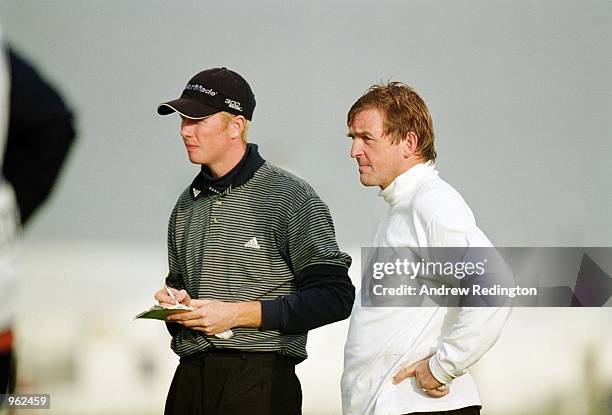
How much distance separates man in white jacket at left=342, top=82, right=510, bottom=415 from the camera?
180 cm

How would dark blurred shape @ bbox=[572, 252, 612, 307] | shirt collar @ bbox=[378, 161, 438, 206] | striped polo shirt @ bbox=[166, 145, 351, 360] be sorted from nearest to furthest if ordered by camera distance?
Result: shirt collar @ bbox=[378, 161, 438, 206], striped polo shirt @ bbox=[166, 145, 351, 360], dark blurred shape @ bbox=[572, 252, 612, 307]

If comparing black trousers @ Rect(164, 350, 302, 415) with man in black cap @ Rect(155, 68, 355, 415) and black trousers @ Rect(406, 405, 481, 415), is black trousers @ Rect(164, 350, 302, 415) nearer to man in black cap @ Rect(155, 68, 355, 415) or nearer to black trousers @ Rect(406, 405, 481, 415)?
man in black cap @ Rect(155, 68, 355, 415)

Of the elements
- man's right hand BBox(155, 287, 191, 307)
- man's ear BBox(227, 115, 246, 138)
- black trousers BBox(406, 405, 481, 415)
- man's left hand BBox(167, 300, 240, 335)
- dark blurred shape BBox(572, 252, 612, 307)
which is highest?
man's ear BBox(227, 115, 246, 138)

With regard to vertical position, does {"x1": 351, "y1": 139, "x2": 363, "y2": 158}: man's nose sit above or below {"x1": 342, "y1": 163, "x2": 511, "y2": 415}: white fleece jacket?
above

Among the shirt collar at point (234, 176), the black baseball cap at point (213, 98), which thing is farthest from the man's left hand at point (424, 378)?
the black baseball cap at point (213, 98)

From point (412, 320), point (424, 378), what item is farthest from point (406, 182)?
point (424, 378)

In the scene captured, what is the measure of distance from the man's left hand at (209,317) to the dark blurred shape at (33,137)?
94 centimetres

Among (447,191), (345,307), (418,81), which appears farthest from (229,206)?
(418,81)

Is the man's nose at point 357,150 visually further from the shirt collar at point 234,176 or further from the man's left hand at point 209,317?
the man's left hand at point 209,317

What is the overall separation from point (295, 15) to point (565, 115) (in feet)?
2.46

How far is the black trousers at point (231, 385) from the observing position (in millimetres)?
2018

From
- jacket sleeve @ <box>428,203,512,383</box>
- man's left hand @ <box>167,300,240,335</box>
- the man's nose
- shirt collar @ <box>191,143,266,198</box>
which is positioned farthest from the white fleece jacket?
shirt collar @ <box>191,143,266,198</box>

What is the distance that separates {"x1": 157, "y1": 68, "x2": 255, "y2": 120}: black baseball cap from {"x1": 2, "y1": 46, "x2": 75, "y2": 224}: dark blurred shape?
41.7 inches

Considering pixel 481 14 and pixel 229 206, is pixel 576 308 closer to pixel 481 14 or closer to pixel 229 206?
pixel 481 14
